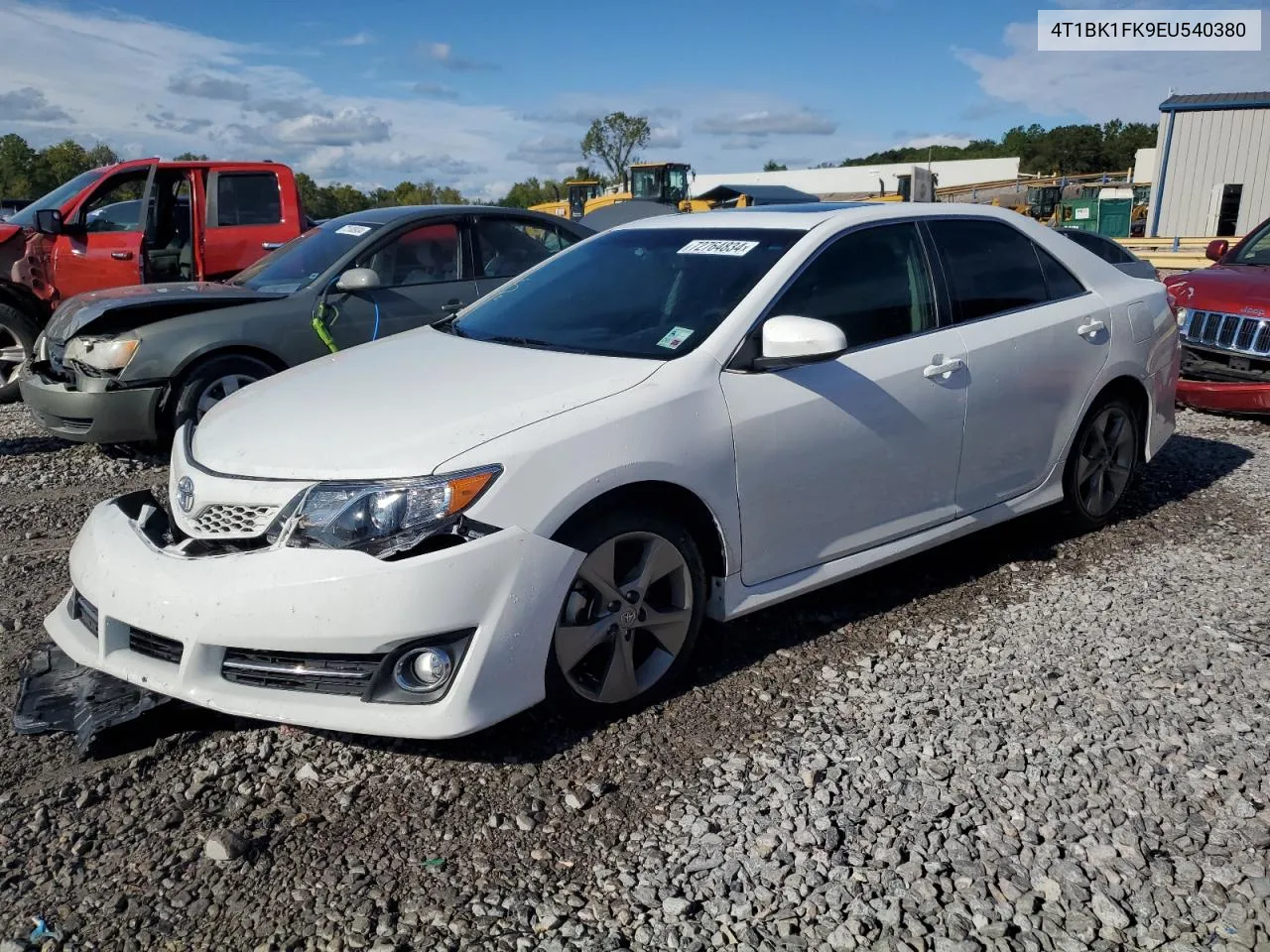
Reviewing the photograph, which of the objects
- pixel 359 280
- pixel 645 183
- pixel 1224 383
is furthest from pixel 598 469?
pixel 645 183

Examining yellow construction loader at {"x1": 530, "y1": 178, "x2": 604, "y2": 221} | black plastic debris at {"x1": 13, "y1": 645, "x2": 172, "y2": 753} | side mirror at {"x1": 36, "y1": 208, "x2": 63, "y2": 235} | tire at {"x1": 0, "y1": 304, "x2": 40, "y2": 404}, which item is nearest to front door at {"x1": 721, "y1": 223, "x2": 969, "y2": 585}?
black plastic debris at {"x1": 13, "y1": 645, "x2": 172, "y2": 753}

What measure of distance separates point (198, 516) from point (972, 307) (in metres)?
3.07

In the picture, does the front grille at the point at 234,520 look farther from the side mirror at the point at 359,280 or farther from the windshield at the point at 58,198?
the windshield at the point at 58,198

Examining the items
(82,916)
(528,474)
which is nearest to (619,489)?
(528,474)

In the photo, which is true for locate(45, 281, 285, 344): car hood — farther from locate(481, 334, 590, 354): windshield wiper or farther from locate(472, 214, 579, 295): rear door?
locate(481, 334, 590, 354): windshield wiper

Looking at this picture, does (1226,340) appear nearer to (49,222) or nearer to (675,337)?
(675,337)

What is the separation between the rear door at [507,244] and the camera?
7.36 meters

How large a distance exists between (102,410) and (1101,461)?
564 centimetres

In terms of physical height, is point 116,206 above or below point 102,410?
above

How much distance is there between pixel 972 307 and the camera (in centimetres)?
439

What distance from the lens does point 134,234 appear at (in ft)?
31.3

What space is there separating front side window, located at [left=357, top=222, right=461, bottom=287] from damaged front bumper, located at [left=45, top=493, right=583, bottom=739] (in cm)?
426

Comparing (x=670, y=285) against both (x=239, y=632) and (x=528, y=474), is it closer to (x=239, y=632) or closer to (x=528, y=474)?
(x=528, y=474)

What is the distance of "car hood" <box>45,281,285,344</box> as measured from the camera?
6590mm
